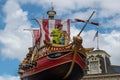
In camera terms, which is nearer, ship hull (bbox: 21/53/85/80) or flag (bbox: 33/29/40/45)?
ship hull (bbox: 21/53/85/80)

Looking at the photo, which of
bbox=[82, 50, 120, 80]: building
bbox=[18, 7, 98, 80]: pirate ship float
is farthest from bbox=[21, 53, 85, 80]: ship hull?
bbox=[82, 50, 120, 80]: building

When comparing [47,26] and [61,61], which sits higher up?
[47,26]

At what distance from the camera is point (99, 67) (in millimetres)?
40812

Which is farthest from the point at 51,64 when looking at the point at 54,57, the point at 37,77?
the point at 37,77

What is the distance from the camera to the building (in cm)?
3975

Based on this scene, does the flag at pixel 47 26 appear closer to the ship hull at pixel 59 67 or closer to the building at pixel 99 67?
the ship hull at pixel 59 67

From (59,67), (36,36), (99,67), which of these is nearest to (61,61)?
(59,67)

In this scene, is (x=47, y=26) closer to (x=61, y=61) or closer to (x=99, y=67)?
(x=61, y=61)

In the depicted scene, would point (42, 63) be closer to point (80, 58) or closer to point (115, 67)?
point (80, 58)

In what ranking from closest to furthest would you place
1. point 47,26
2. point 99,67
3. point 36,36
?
point 47,26 < point 36,36 < point 99,67

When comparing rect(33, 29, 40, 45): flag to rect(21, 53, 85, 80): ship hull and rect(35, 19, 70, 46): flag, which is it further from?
rect(21, 53, 85, 80): ship hull

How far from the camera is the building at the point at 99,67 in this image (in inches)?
1565

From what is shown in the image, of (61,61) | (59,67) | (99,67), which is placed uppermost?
(99,67)

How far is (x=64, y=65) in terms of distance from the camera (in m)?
20.0
